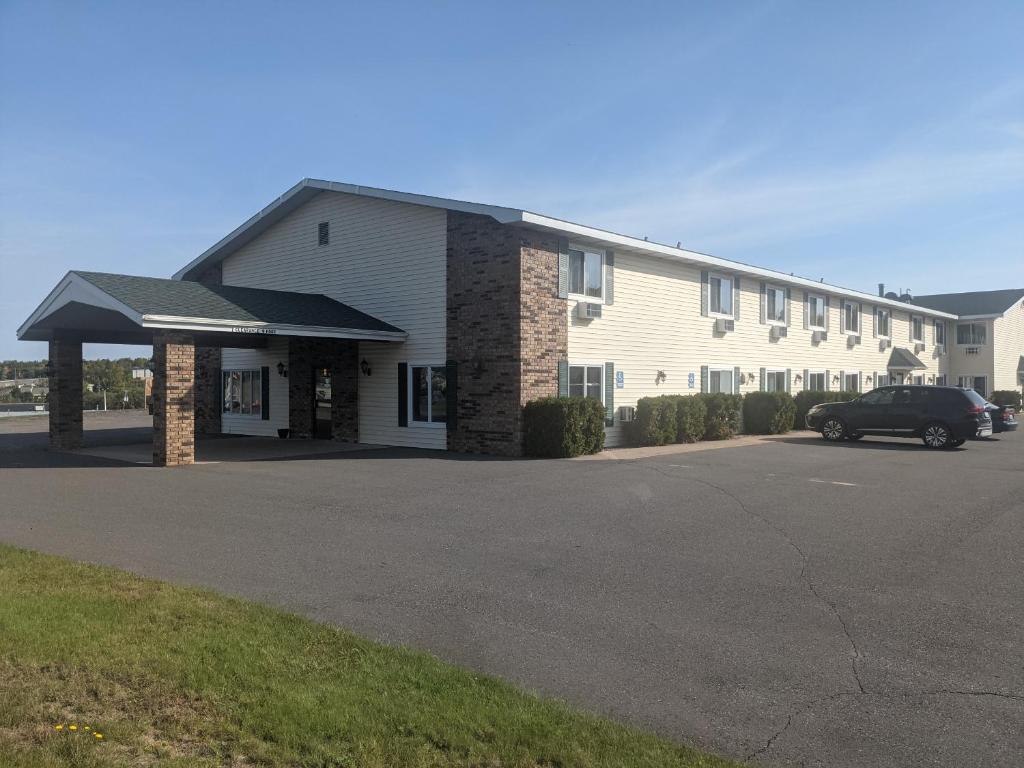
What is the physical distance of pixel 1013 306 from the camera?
1706 inches

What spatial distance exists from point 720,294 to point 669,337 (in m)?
3.36

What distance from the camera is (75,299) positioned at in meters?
16.6

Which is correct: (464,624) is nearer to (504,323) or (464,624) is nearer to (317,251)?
(504,323)

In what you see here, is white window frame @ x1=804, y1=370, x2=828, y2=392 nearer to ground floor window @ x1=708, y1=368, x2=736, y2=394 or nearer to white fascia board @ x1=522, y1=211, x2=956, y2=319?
white fascia board @ x1=522, y1=211, x2=956, y2=319

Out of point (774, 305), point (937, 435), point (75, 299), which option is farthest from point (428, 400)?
point (774, 305)

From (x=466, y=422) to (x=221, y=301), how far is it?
5.90 metres

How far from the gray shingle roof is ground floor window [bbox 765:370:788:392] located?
13204 millimetres

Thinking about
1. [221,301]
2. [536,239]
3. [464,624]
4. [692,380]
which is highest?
[536,239]

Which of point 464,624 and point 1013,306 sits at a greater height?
point 1013,306

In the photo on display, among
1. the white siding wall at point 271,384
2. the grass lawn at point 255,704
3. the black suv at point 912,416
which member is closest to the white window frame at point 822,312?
the black suv at point 912,416

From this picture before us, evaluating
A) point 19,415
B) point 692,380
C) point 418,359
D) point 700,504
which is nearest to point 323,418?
point 418,359

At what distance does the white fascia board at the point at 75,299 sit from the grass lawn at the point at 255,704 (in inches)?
423

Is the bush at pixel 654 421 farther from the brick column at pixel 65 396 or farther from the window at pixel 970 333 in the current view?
the window at pixel 970 333

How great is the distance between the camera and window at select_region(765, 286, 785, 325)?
26.5 meters
